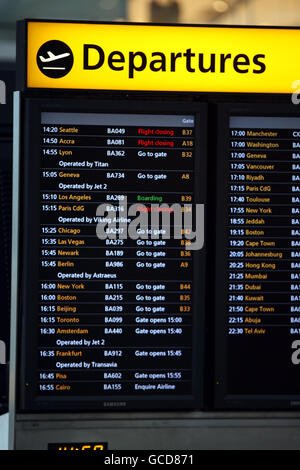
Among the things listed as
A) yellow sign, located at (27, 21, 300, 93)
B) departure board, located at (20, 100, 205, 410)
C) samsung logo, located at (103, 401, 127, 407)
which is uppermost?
yellow sign, located at (27, 21, 300, 93)

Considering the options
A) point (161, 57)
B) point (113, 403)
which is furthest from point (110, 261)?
point (161, 57)

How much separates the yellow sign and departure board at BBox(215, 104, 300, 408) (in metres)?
0.17

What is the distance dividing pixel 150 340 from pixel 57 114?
1.14 meters

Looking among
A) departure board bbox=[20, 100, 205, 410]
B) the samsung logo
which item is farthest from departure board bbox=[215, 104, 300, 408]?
the samsung logo

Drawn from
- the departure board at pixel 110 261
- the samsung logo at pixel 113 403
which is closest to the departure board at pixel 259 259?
the departure board at pixel 110 261

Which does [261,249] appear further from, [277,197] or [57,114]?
[57,114]

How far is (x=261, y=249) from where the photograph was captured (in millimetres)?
3150

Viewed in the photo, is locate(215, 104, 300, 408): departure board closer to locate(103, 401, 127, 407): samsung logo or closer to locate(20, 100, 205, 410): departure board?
locate(20, 100, 205, 410): departure board

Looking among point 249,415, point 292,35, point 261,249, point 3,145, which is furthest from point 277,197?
point 3,145

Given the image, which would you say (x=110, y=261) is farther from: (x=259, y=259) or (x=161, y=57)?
(x=161, y=57)

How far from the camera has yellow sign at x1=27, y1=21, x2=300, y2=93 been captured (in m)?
3.07

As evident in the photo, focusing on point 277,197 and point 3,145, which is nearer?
point 277,197

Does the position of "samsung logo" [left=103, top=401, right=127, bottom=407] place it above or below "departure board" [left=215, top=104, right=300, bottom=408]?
below

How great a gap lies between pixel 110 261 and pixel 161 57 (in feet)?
3.21
